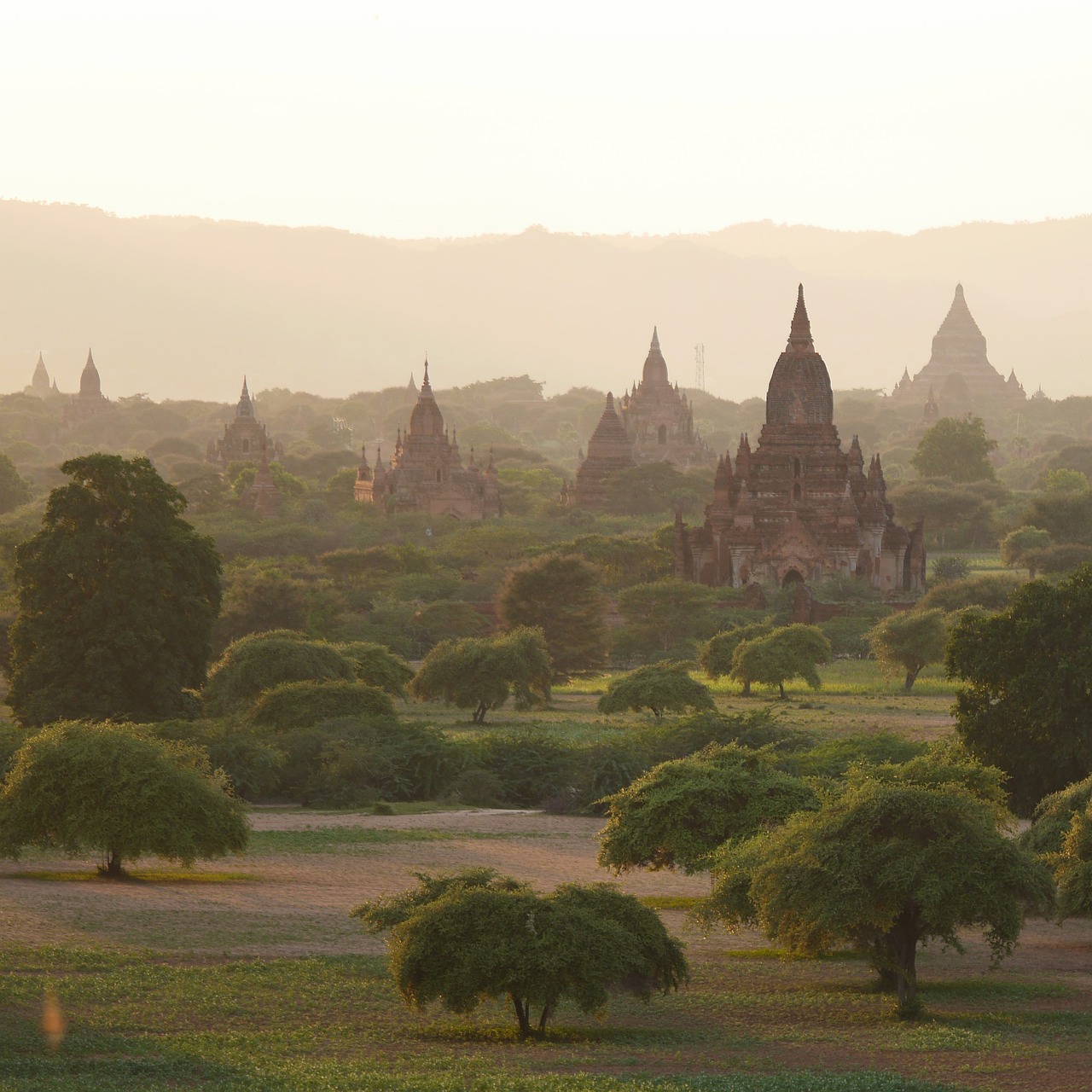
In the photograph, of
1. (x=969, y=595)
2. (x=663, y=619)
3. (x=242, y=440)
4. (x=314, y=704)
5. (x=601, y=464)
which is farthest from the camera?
(x=242, y=440)

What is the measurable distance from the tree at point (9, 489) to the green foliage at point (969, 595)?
57.7 meters

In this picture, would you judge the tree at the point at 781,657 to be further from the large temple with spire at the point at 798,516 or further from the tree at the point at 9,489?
the tree at the point at 9,489

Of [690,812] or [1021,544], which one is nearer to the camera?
[690,812]

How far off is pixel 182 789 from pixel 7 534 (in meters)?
44.7

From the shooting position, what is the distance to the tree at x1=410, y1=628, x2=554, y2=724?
171ft

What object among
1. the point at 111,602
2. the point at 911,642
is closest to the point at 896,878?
the point at 111,602

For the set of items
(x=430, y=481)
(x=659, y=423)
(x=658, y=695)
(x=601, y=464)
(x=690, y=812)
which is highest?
(x=659, y=423)

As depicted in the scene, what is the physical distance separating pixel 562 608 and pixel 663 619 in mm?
5915

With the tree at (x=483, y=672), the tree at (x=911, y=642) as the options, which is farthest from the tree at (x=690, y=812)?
the tree at (x=911, y=642)

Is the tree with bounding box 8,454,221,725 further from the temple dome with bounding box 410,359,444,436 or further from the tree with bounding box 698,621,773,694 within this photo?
the temple dome with bounding box 410,359,444,436

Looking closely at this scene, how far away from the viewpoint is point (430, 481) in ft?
365

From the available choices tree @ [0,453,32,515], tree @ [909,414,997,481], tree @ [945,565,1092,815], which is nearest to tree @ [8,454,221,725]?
tree @ [945,565,1092,815]

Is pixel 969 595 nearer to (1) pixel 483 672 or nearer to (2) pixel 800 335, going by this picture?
(2) pixel 800 335

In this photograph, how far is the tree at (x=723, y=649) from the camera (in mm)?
60875
